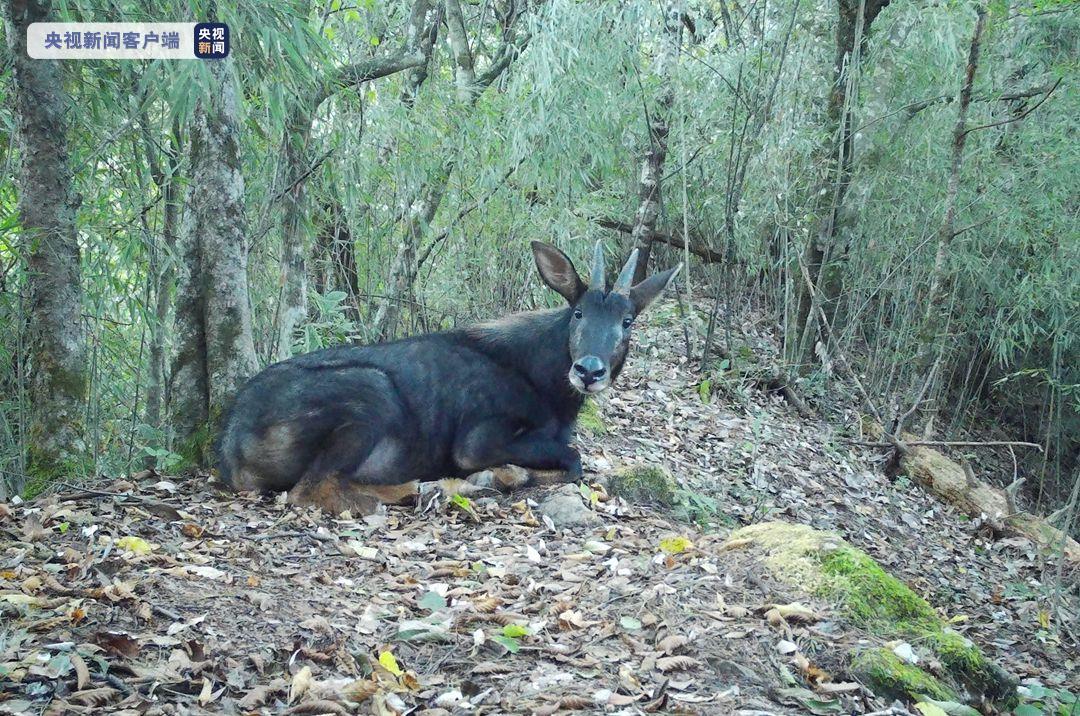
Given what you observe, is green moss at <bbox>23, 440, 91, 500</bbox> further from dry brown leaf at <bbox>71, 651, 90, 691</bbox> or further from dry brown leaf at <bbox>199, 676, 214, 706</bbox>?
dry brown leaf at <bbox>199, 676, 214, 706</bbox>

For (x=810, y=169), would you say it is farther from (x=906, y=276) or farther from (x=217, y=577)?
(x=217, y=577)

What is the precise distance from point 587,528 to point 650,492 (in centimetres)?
86

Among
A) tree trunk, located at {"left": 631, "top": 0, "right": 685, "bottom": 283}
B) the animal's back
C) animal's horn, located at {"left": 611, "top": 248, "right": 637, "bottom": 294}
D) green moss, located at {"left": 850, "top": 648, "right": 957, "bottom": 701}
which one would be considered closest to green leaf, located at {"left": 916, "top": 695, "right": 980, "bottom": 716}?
green moss, located at {"left": 850, "top": 648, "right": 957, "bottom": 701}

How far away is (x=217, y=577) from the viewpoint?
4012 millimetres

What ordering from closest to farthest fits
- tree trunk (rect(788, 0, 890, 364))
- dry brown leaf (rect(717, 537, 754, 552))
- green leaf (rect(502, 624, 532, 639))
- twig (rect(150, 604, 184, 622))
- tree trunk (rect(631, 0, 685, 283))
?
1. twig (rect(150, 604, 184, 622))
2. green leaf (rect(502, 624, 532, 639))
3. dry brown leaf (rect(717, 537, 754, 552))
4. tree trunk (rect(631, 0, 685, 283))
5. tree trunk (rect(788, 0, 890, 364))

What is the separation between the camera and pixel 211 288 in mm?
5781

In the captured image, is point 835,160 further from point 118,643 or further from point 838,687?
point 118,643

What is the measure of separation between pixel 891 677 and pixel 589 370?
2559 millimetres

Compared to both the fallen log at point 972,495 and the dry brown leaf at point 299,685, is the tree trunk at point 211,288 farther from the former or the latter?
the fallen log at point 972,495

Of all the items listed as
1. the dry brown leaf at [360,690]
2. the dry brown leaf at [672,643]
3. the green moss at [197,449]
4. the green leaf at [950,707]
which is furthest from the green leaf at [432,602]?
the green moss at [197,449]

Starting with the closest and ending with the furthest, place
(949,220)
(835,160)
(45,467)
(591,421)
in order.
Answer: (45,467)
(591,421)
(949,220)
(835,160)

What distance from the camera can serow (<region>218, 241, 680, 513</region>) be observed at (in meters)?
5.45

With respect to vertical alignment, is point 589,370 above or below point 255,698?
above

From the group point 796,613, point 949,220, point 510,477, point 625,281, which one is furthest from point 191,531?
point 949,220
